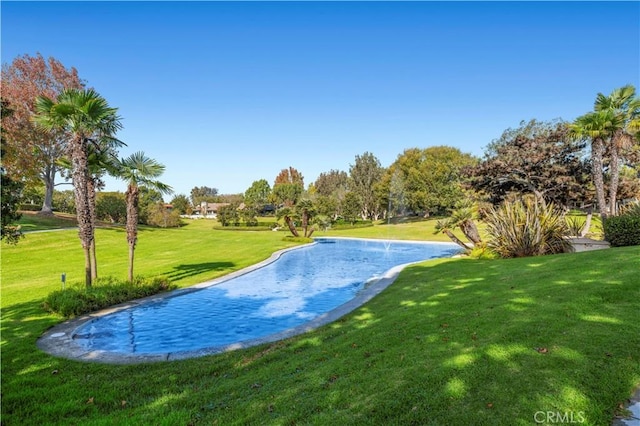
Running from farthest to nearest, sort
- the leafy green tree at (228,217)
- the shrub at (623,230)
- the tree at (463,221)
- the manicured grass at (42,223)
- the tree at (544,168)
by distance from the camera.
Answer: the leafy green tree at (228,217)
the manicured grass at (42,223)
the tree at (544,168)
the tree at (463,221)
the shrub at (623,230)

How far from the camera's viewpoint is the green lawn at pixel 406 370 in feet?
10.5

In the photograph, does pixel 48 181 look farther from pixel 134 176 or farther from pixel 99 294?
pixel 99 294

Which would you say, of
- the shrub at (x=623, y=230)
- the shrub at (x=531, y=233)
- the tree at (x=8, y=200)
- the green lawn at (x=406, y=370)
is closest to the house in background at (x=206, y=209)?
the shrub at (x=531, y=233)

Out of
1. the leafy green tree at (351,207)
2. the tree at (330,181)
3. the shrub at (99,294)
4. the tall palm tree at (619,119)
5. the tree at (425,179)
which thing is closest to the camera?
the shrub at (99,294)

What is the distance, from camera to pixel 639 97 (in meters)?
16.2

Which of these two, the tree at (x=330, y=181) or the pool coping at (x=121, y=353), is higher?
the tree at (x=330, y=181)

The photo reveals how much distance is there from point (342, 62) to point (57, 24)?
16284 millimetres

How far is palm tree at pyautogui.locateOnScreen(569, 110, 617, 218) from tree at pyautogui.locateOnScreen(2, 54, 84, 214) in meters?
34.9

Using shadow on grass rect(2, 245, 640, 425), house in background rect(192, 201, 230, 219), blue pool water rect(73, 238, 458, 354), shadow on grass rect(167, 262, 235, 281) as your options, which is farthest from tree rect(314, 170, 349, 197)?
shadow on grass rect(2, 245, 640, 425)

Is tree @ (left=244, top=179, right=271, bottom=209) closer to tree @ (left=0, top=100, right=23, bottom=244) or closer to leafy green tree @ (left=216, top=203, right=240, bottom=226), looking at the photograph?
leafy green tree @ (left=216, top=203, right=240, bottom=226)

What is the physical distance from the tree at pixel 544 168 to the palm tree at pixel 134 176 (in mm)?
16192

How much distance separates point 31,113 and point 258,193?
61052 millimetres

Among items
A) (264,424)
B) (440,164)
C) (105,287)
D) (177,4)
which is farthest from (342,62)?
(440,164)

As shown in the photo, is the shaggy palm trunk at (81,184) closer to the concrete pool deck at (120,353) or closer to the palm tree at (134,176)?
the palm tree at (134,176)
